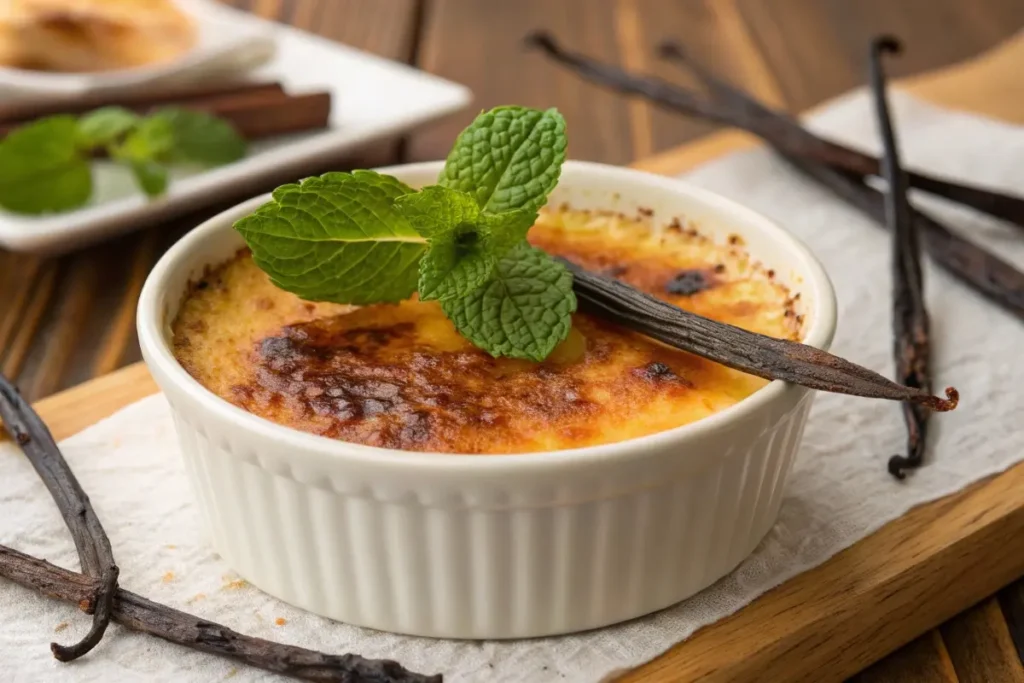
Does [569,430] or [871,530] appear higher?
[569,430]

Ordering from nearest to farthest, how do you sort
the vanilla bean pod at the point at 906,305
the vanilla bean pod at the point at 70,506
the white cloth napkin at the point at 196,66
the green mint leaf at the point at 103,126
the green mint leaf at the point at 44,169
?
the vanilla bean pod at the point at 70,506
the vanilla bean pod at the point at 906,305
the green mint leaf at the point at 44,169
the green mint leaf at the point at 103,126
the white cloth napkin at the point at 196,66

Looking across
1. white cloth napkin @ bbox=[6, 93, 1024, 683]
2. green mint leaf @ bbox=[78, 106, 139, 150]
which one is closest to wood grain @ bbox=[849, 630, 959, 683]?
white cloth napkin @ bbox=[6, 93, 1024, 683]

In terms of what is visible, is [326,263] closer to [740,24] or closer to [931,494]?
[931,494]

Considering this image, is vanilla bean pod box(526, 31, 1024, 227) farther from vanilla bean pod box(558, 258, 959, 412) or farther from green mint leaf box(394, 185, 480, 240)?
green mint leaf box(394, 185, 480, 240)

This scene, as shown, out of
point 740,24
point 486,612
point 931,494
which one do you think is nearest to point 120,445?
point 486,612

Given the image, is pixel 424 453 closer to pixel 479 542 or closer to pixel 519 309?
pixel 479 542

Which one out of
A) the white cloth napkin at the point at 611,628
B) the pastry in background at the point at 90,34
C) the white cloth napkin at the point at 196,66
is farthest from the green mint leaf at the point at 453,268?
the pastry in background at the point at 90,34

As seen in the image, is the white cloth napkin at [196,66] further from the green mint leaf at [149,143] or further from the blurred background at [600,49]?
the blurred background at [600,49]
